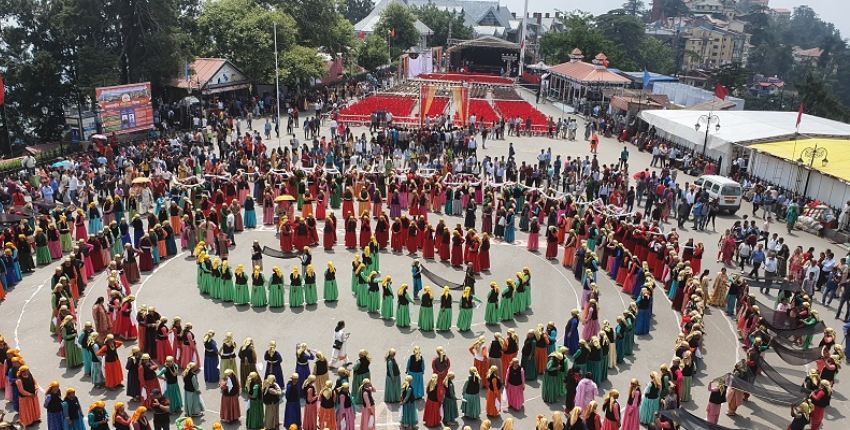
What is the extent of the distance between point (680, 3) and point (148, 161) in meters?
175

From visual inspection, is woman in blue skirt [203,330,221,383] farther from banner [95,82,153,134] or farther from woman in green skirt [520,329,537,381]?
banner [95,82,153,134]

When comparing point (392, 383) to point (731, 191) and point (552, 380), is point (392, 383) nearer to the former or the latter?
point (552, 380)

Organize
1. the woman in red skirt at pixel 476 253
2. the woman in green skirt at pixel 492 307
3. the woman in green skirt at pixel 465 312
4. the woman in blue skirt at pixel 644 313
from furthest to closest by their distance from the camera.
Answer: the woman in red skirt at pixel 476 253
the woman in green skirt at pixel 492 307
the woman in blue skirt at pixel 644 313
the woman in green skirt at pixel 465 312

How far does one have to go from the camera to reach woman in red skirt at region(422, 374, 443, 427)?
1120 centimetres

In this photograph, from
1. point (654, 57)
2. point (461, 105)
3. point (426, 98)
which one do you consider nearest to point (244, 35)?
point (426, 98)

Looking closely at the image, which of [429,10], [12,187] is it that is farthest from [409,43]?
[12,187]

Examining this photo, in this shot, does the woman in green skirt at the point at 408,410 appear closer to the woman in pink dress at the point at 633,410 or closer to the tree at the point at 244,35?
the woman in pink dress at the point at 633,410

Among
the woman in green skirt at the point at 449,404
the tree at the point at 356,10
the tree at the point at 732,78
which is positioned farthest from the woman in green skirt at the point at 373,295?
the tree at the point at 356,10

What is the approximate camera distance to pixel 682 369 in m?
12.3

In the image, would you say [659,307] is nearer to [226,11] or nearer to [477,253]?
[477,253]

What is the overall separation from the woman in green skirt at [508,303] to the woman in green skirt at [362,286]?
10.1ft

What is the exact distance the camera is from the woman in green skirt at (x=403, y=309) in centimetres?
1456

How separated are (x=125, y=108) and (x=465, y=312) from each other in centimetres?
2231

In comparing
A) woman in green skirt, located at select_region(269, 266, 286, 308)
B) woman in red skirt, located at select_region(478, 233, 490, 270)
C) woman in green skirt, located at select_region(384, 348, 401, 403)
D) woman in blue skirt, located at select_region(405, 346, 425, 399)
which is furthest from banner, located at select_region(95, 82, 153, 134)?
woman in blue skirt, located at select_region(405, 346, 425, 399)
